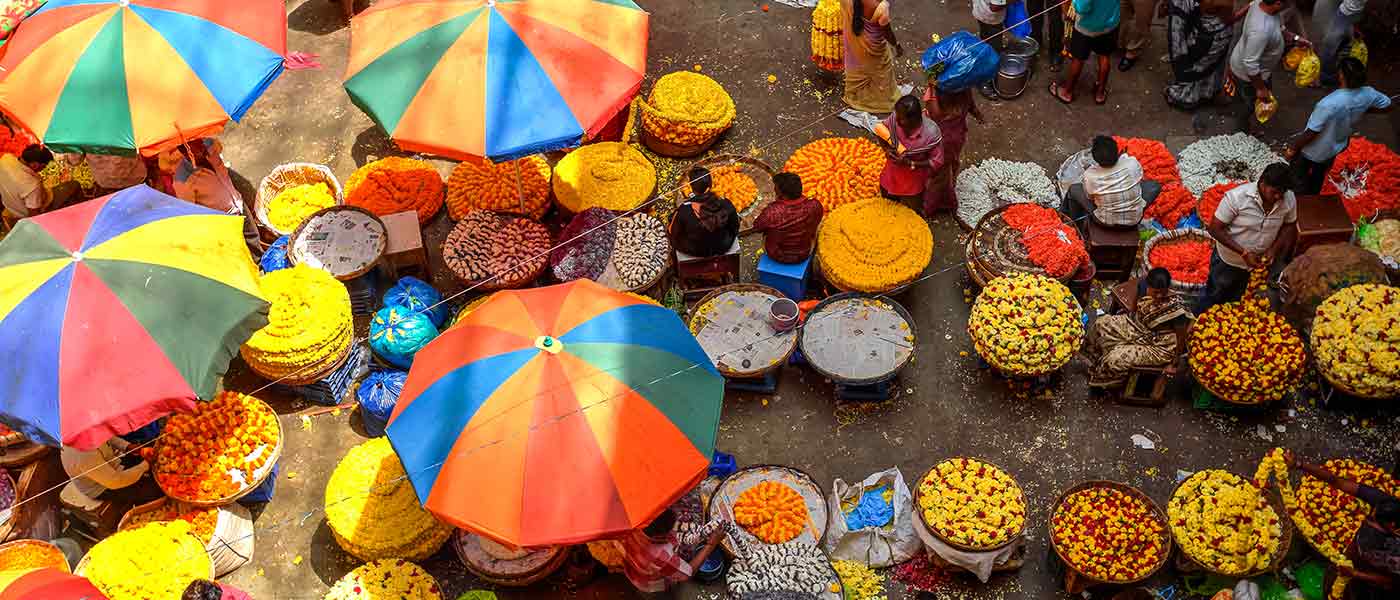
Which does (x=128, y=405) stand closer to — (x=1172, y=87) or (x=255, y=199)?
(x=255, y=199)

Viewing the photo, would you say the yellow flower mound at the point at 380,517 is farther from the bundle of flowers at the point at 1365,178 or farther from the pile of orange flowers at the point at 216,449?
the bundle of flowers at the point at 1365,178

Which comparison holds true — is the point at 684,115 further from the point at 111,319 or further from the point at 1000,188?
the point at 111,319

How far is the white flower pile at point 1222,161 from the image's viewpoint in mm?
8492

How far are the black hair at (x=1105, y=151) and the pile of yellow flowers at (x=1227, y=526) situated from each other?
2.24 metres

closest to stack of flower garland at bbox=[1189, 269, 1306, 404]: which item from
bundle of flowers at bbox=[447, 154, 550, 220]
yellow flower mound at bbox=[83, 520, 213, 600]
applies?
bundle of flowers at bbox=[447, 154, 550, 220]

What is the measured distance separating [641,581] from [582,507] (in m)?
1.17

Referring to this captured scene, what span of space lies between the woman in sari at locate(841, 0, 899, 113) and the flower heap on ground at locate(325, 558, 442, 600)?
205 inches

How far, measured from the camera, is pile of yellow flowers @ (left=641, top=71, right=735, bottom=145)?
8867 mm

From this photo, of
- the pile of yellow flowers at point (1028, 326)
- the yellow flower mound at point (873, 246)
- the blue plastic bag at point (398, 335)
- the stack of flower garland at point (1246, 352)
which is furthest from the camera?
the yellow flower mound at point (873, 246)

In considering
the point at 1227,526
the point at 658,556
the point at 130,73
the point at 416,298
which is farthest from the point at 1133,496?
the point at 130,73

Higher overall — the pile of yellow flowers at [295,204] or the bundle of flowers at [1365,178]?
the pile of yellow flowers at [295,204]

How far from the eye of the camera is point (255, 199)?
28.9ft

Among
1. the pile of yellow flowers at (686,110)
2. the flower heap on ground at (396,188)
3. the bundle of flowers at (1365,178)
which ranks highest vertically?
the pile of yellow flowers at (686,110)

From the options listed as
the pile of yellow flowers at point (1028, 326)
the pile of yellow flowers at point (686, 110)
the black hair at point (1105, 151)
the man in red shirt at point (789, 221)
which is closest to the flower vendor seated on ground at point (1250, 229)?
the black hair at point (1105, 151)
